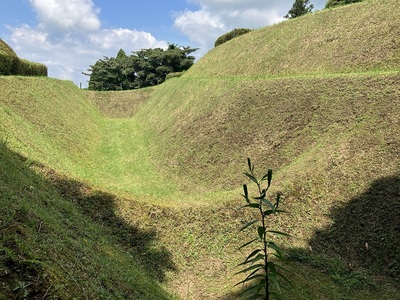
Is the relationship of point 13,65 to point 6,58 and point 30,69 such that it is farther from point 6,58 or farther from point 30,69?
point 30,69

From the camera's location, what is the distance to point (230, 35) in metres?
42.3

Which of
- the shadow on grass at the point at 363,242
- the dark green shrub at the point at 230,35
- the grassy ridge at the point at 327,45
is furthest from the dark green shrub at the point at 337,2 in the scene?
the shadow on grass at the point at 363,242

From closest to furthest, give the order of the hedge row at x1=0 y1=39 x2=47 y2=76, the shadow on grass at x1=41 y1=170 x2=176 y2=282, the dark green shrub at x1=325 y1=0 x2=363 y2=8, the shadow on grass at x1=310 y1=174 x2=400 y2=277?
1. the shadow on grass at x1=310 y1=174 x2=400 y2=277
2. the shadow on grass at x1=41 y1=170 x2=176 y2=282
3. the hedge row at x1=0 y1=39 x2=47 y2=76
4. the dark green shrub at x1=325 y1=0 x2=363 y2=8

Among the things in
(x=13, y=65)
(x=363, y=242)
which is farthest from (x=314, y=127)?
(x=13, y=65)

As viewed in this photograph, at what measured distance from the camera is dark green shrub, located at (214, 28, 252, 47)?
4083cm

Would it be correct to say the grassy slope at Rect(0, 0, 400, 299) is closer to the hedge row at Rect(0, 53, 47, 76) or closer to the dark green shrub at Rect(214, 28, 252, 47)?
the hedge row at Rect(0, 53, 47, 76)

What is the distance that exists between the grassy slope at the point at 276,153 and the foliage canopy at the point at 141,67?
38653 millimetres

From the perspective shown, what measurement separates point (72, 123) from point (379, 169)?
22.8m

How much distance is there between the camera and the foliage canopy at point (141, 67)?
6862 centimetres

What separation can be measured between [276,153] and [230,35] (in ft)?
99.2

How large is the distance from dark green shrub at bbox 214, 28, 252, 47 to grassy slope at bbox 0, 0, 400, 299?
9055mm

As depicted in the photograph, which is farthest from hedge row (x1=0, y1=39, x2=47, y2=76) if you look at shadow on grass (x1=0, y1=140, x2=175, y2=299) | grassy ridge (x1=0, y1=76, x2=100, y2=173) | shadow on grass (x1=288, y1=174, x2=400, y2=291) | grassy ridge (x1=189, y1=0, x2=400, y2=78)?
shadow on grass (x1=288, y1=174, x2=400, y2=291)

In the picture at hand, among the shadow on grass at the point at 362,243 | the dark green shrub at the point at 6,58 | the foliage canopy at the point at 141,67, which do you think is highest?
the foliage canopy at the point at 141,67

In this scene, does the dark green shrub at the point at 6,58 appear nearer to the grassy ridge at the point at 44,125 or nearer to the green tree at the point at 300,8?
the grassy ridge at the point at 44,125
